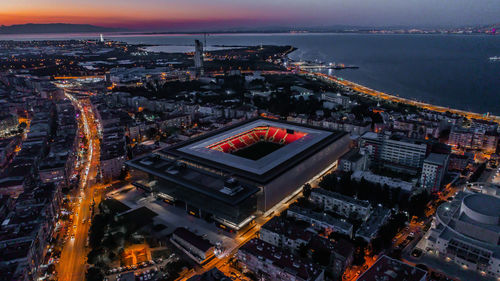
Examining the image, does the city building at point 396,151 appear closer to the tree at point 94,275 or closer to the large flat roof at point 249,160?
the large flat roof at point 249,160

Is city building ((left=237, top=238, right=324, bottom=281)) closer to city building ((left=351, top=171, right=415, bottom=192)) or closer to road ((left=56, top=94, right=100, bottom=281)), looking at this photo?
road ((left=56, top=94, right=100, bottom=281))

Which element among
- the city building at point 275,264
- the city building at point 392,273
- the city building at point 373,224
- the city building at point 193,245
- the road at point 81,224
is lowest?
the road at point 81,224

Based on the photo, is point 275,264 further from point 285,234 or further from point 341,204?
point 341,204

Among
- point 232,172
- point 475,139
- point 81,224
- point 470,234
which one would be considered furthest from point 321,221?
point 475,139

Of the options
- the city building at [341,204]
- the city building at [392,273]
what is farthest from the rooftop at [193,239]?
the city building at [341,204]

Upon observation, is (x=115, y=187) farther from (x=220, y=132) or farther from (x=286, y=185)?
(x=286, y=185)
